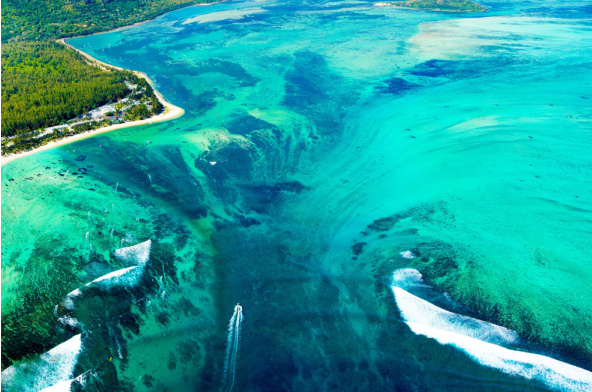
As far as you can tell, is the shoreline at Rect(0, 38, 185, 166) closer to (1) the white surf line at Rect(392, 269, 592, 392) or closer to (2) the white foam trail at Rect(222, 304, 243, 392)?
(2) the white foam trail at Rect(222, 304, 243, 392)

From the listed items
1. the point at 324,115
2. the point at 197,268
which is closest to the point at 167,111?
the point at 324,115

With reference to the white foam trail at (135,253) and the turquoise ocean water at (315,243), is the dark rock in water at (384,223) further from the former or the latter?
the white foam trail at (135,253)

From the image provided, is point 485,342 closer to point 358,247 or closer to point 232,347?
point 358,247

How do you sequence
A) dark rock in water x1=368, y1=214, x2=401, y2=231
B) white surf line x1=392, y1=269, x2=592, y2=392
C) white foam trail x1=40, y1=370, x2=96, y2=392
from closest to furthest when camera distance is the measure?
1. white foam trail x1=40, y1=370, x2=96, y2=392
2. white surf line x1=392, y1=269, x2=592, y2=392
3. dark rock in water x1=368, y1=214, x2=401, y2=231

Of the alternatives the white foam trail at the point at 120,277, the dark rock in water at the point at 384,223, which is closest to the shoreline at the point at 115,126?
the white foam trail at the point at 120,277

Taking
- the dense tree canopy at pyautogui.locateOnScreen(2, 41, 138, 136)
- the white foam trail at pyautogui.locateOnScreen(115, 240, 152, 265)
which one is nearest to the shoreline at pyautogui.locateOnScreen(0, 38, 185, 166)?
the dense tree canopy at pyautogui.locateOnScreen(2, 41, 138, 136)

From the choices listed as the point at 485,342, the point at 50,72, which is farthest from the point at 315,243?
the point at 50,72

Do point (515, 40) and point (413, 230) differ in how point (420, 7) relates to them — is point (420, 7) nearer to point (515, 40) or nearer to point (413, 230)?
point (515, 40)
